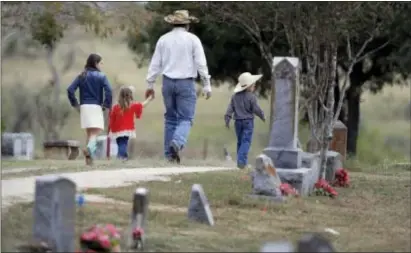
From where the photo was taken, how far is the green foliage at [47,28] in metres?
25.1

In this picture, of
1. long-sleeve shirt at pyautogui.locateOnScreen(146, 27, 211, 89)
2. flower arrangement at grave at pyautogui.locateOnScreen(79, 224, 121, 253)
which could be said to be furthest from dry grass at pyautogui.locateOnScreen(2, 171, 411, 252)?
long-sleeve shirt at pyautogui.locateOnScreen(146, 27, 211, 89)

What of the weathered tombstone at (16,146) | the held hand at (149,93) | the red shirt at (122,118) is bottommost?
the weathered tombstone at (16,146)

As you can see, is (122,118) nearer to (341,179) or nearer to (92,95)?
(92,95)

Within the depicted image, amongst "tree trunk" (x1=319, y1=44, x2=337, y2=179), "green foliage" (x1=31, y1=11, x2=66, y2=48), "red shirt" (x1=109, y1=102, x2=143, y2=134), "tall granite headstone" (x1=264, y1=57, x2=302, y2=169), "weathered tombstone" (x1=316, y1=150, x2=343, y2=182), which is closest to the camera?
"tall granite headstone" (x1=264, y1=57, x2=302, y2=169)

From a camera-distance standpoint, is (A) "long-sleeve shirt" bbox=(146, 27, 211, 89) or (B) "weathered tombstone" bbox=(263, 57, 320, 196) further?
(A) "long-sleeve shirt" bbox=(146, 27, 211, 89)

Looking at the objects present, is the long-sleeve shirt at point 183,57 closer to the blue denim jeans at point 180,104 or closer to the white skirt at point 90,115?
the blue denim jeans at point 180,104

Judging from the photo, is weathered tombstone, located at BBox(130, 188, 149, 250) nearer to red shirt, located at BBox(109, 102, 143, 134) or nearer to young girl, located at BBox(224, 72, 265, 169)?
young girl, located at BBox(224, 72, 265, 169)

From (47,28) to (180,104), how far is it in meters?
11.1

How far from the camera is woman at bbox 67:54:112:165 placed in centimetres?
1530

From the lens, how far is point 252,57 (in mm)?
30250

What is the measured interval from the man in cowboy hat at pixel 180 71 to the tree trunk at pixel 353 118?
15.4m

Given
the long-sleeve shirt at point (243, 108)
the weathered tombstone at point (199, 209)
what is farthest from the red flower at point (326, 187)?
the long-sleeve shirt at point (243, 108)

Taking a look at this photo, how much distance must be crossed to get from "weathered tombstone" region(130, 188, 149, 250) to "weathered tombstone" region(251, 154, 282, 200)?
2700 mm

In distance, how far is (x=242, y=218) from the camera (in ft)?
35.6
